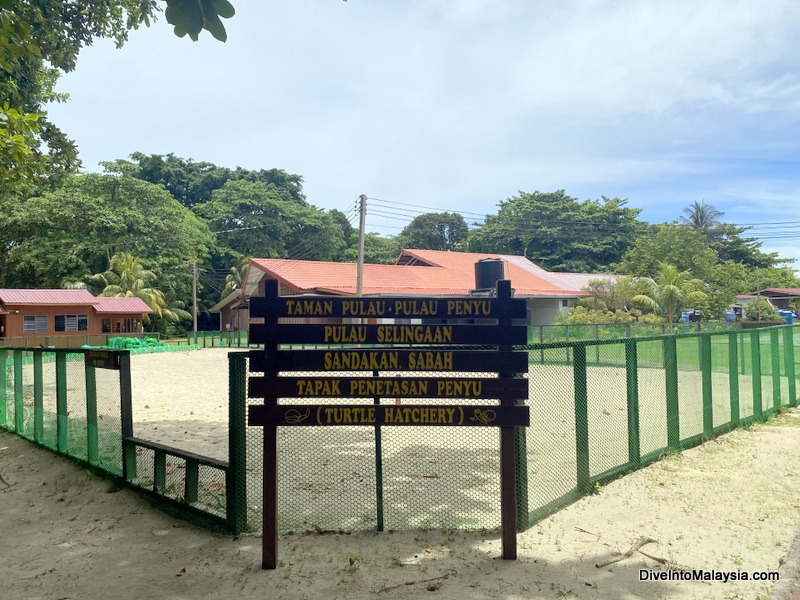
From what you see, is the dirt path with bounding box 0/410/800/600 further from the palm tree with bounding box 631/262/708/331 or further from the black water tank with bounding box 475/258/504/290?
the palm tree with bounding box 631/262/708/331

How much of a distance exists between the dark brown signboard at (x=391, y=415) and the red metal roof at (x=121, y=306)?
34.7 metres

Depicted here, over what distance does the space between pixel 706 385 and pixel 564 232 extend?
5264cm

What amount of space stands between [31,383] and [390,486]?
6.77 meters

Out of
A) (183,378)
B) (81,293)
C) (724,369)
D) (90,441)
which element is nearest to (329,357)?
(90,441)

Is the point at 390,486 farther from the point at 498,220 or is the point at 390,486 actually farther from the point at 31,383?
the point at 498,220

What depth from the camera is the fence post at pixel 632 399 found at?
6.61m

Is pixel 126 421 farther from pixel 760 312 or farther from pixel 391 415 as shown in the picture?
pixel 760 312

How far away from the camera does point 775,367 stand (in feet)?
34.9

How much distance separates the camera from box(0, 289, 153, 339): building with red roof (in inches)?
1321

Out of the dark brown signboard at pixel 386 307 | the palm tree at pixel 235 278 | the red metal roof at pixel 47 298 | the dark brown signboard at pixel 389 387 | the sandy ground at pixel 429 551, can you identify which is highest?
the palm tree at pixel 235 278

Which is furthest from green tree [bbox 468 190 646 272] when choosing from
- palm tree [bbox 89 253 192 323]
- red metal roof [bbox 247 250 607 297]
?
palm tree [bbox 89 253 192 323]

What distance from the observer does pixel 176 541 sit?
4953 mm

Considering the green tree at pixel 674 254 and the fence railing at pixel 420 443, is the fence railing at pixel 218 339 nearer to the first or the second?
the green tree at pixel 674 254

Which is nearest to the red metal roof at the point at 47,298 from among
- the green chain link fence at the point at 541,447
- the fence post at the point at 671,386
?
the green chain link fence at the point at 541,447
